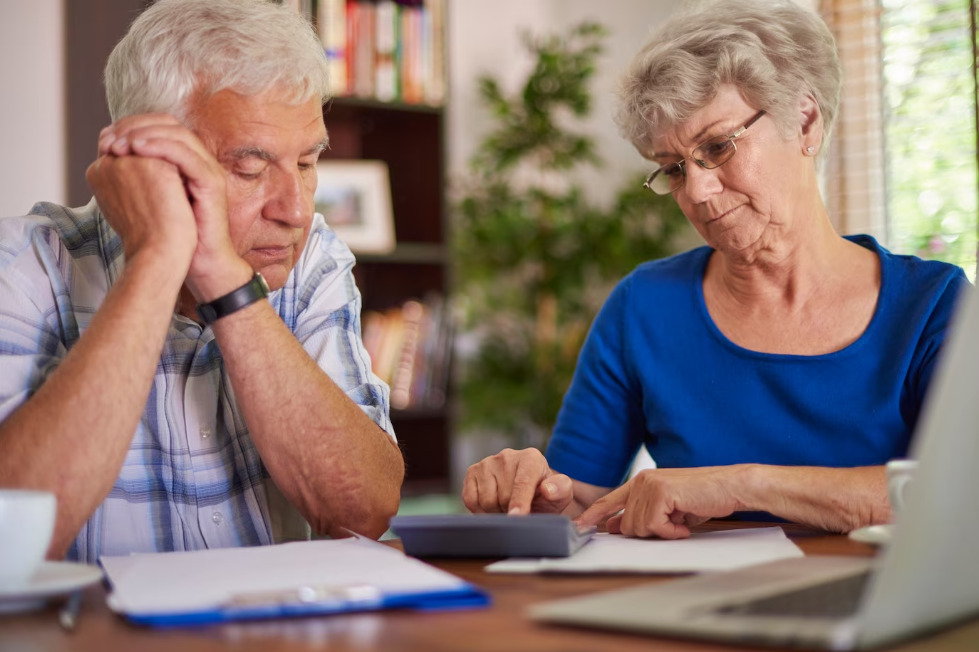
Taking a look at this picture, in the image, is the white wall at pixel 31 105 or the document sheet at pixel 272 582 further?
the white wall at pixel 31 105

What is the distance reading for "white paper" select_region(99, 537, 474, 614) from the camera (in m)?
0.75

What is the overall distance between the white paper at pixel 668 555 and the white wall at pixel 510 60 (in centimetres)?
300

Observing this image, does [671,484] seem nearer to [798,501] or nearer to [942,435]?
[798,501]

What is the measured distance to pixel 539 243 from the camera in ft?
12.1

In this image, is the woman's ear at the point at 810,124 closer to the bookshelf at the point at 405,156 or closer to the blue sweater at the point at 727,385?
the blue sweater at the point at 727,385

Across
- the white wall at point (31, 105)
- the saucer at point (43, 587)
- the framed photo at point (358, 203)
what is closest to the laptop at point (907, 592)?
the saucer at point (43, 587)

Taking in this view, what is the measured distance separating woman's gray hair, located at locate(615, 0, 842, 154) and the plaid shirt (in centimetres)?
59

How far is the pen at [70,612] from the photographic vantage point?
72 centimetres

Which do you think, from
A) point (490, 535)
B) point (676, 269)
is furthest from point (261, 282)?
point (676, 269)

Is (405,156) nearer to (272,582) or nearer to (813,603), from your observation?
(272,582)

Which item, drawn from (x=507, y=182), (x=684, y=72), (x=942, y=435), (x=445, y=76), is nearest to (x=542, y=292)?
(x=507, y=182)

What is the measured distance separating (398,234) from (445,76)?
60cm

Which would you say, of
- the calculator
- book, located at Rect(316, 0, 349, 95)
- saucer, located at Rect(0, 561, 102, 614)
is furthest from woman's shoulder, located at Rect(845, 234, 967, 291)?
book, located at Rect(316, 0, 349, 95)

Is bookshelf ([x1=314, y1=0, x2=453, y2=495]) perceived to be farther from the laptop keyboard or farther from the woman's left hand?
the laptop keyboard
